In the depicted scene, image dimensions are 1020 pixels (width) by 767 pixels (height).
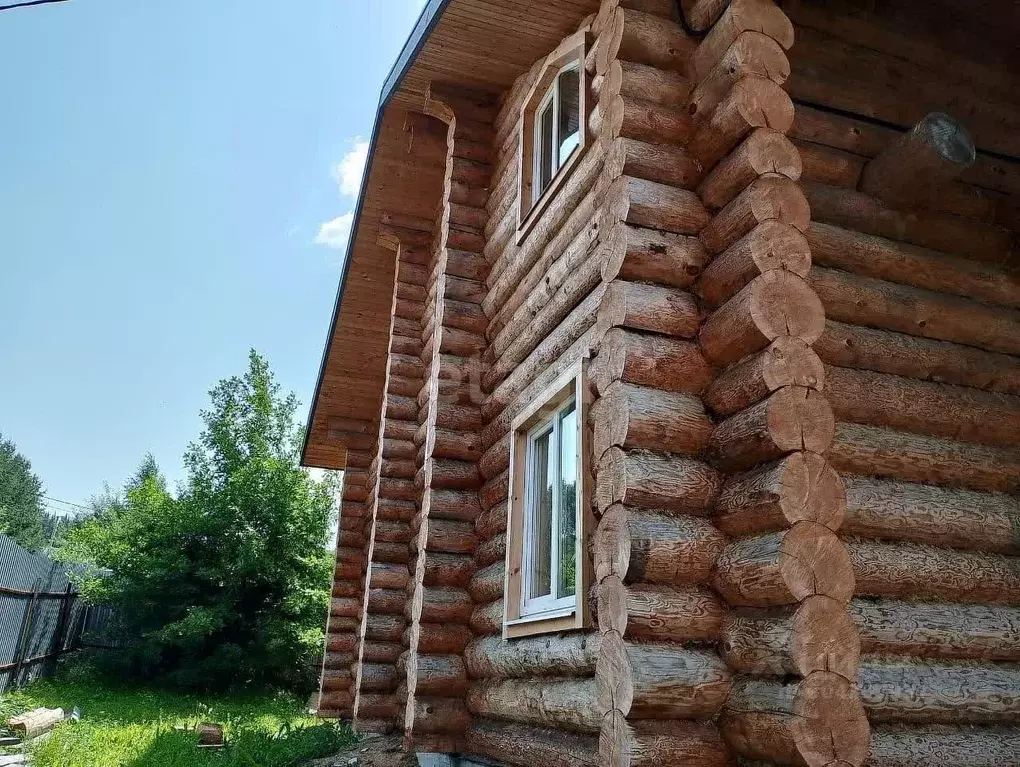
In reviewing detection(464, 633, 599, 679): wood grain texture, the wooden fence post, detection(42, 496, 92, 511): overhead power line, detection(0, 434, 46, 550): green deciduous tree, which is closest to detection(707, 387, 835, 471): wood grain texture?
detection(464, 633, 599, 679): wood grain texture

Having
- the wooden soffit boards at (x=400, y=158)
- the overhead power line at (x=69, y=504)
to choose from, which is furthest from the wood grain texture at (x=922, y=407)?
the overhead power line at (x=69, y=504)

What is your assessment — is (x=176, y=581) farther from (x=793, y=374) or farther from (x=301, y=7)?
(x=793, y=374)

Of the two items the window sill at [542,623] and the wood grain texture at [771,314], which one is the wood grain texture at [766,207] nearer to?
the wood grain texture at [771,314]

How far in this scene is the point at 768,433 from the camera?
3516 millimetres

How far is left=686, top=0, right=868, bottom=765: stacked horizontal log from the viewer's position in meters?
3.20

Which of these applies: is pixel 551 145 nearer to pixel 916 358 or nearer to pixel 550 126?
pixel 550 126

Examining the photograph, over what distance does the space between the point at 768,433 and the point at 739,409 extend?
33 centimetres

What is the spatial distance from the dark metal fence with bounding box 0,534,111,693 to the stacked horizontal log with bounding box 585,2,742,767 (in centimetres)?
1343

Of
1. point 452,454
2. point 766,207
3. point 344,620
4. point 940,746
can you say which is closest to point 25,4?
point 452,454

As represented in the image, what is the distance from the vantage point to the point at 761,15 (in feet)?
14.4

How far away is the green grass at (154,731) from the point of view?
8312 millimetres

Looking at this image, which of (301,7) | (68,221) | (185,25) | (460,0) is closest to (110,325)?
(68,221)

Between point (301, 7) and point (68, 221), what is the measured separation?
211 ft

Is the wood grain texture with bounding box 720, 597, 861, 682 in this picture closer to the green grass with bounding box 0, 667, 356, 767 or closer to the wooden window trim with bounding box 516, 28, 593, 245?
the wooden window trim with bounding box 516, 28, 593, 245
